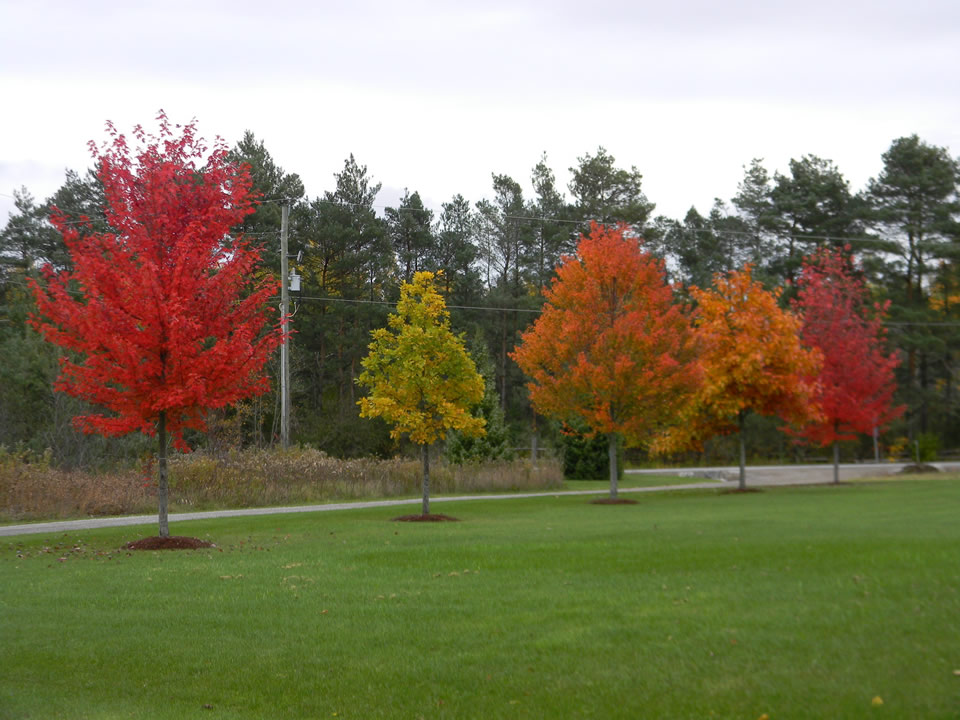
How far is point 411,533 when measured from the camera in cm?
1883

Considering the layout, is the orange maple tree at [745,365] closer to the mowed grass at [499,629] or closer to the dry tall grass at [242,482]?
the dry tall grass at [242,482]

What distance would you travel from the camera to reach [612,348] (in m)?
A: 27.6

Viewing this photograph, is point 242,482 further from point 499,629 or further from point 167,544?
point 499,629

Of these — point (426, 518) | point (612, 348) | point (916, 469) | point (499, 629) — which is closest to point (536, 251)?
point (916, 469)

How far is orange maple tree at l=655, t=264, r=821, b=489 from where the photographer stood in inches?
1237

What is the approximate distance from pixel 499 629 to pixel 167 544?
984cm

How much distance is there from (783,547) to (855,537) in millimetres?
1961

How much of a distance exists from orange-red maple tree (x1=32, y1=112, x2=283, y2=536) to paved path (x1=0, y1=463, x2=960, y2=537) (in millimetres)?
4743

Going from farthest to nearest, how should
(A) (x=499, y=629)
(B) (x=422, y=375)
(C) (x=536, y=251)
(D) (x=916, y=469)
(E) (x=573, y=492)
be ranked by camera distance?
(C) (x=536, y=251) < (D) (x=916, y=469) < (E) (x=573, y=492) < (B) (x=422, y=375) < (A) (x=499, y=629)

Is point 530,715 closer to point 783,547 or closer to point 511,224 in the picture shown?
point 783,547

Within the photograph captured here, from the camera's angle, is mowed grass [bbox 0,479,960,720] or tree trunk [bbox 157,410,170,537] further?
tree trunk [bbox 157,410,170,537]

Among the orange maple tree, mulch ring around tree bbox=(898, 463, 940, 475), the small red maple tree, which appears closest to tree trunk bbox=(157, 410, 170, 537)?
the orange maple tree

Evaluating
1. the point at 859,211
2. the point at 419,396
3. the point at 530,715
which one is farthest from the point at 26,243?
the point at 530,715

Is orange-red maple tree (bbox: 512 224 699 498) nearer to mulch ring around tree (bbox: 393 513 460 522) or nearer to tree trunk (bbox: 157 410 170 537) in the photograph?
mulch ring around tree (bbox: 393 513 460 522)
